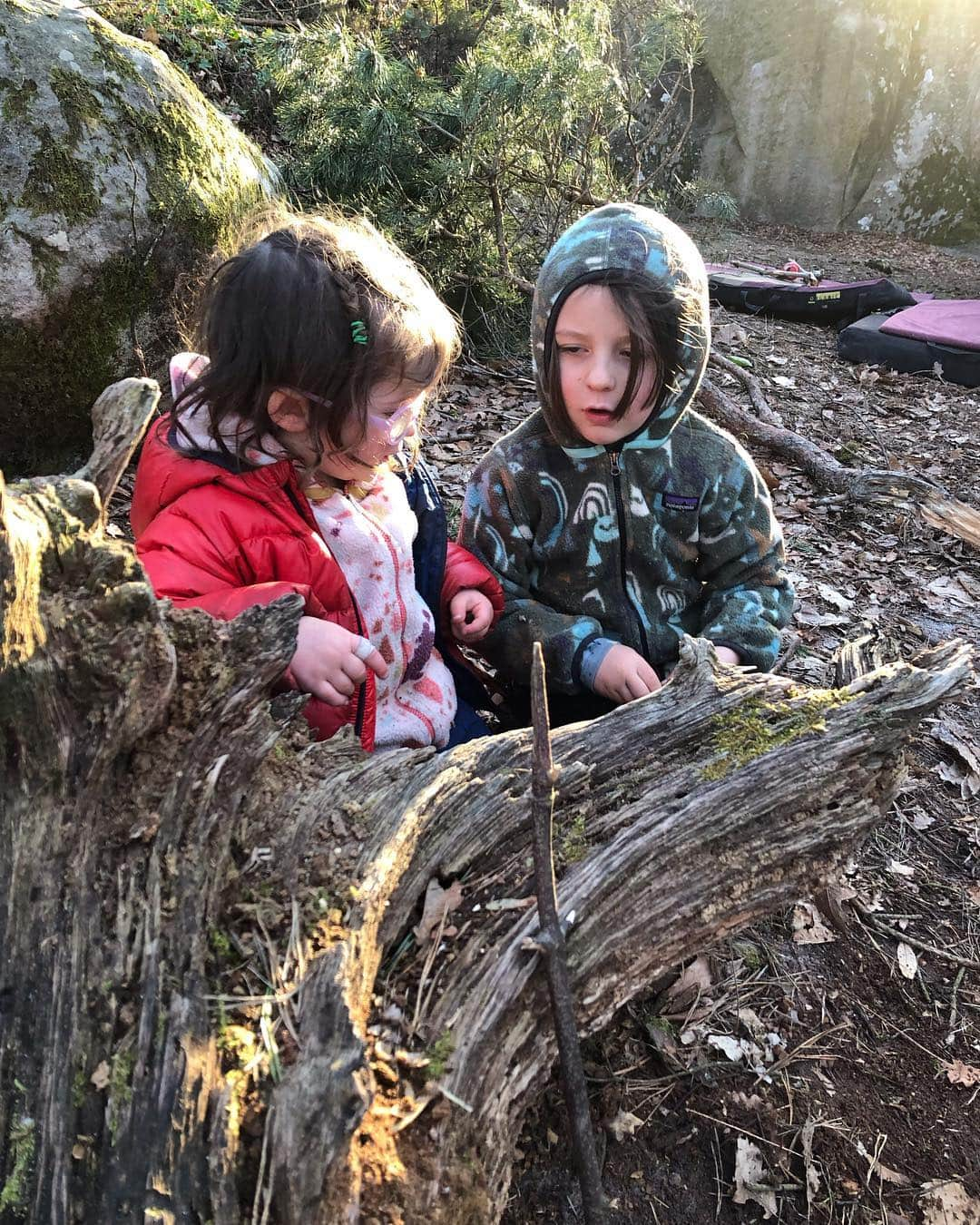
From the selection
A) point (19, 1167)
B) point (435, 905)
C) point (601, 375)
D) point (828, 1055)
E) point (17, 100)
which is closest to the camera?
point (19, 1167)

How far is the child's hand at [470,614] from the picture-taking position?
272 cm

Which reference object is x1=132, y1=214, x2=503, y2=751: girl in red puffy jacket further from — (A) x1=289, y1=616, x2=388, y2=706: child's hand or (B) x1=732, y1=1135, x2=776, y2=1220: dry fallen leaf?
(B) x1=732, y1=1135, x2=776, y2=1220: dry fallen leaf

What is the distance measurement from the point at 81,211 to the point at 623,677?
3.24 metres

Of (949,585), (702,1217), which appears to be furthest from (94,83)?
(949,585)

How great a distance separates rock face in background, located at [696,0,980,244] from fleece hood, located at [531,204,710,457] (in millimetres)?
14958

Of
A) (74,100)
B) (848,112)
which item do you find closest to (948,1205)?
(74,100)

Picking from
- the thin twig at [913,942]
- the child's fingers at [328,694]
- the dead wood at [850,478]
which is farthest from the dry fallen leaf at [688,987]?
the dead wood at [850,478]

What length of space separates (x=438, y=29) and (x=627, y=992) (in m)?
7.89

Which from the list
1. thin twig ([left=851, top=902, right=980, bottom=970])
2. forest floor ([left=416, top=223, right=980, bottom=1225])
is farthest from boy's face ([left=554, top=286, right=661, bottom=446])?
thin twig ([left=851, top=902, right=980, bottom=970])

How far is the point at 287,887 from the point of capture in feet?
4.98

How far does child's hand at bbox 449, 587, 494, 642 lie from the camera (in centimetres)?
272

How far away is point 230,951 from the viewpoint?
1378 mm

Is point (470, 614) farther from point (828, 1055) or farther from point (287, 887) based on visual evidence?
point (828, 1055)

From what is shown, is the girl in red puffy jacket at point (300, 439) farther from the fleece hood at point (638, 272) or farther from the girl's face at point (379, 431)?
the fleece hood at point (638, 272)
